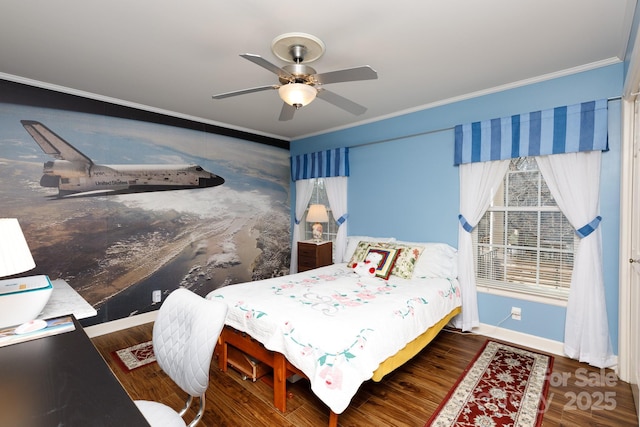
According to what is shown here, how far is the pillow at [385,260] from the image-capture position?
10.5 feet

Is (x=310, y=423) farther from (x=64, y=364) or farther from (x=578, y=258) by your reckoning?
(x=578, y=258)

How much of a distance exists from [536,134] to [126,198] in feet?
14.0

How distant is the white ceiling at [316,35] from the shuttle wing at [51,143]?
0.41 m

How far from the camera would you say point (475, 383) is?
2.36 meters

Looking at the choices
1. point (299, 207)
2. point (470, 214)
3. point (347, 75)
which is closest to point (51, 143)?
point (347, 75)

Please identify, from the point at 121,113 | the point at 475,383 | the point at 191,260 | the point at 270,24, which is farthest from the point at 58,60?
the point at 475,383

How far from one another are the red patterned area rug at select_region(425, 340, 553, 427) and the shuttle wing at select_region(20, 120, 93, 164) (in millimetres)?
3952

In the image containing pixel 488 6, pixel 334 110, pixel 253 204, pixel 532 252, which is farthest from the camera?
pixel 253 204

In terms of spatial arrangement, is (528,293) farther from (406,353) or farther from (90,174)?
(90,174)

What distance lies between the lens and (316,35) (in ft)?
7.05

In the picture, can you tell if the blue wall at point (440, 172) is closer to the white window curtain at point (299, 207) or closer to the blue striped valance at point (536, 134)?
the blue striped valance at point (536, 134)

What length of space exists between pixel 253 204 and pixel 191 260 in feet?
3.97

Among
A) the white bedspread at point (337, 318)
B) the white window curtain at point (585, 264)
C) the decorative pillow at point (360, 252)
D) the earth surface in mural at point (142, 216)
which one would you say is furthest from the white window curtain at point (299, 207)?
the white window curtain at point (585, 264)

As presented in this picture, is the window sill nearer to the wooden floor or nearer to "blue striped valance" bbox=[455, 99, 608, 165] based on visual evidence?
the wooden floor
